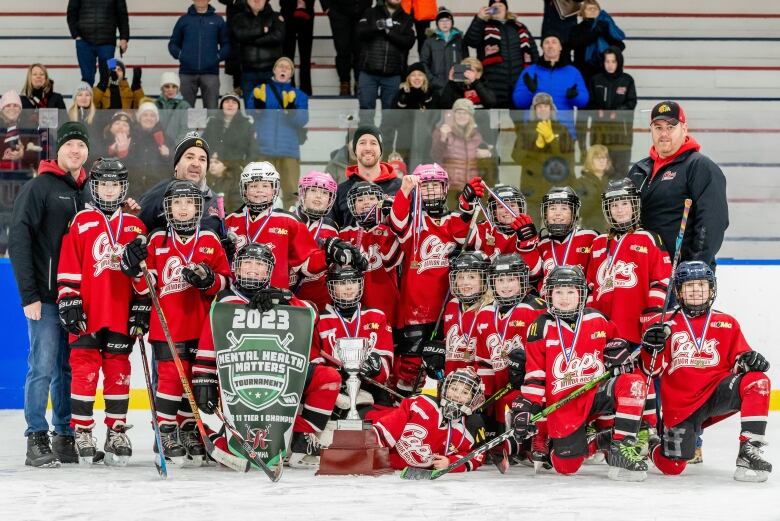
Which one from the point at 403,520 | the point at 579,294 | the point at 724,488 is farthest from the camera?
the point at 579,294

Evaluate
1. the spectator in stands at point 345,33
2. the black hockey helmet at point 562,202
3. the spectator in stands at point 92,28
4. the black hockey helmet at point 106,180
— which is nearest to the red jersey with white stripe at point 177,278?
the black hockey helmet at point 106,180

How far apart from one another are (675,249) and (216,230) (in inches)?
78.9

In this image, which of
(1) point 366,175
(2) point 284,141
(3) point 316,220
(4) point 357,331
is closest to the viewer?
(4) point 357,331

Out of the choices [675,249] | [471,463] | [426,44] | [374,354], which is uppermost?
[426,44]

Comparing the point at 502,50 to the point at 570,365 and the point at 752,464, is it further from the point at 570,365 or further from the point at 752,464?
the point at 752,464

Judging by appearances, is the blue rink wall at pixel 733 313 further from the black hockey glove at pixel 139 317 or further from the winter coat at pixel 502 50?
the winter coat at pixel 502 50

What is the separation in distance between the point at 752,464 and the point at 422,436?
1304mm

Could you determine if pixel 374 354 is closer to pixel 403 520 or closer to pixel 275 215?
pixel 275 215

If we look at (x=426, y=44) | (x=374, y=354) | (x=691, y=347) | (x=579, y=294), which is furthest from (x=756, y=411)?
(x=426, y=44)

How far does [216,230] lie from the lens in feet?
18.5

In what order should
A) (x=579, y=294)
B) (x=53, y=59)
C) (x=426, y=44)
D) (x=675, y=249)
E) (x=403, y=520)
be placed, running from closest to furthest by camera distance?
(x=403, y=520) < (x=579, y=294) < (x=675, y=249) < (x=426, y=44) < (x=53, y=59)

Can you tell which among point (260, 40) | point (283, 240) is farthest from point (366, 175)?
point (260, 40)

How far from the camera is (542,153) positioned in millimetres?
7230

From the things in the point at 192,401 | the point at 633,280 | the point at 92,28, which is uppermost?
the point at 92,28
